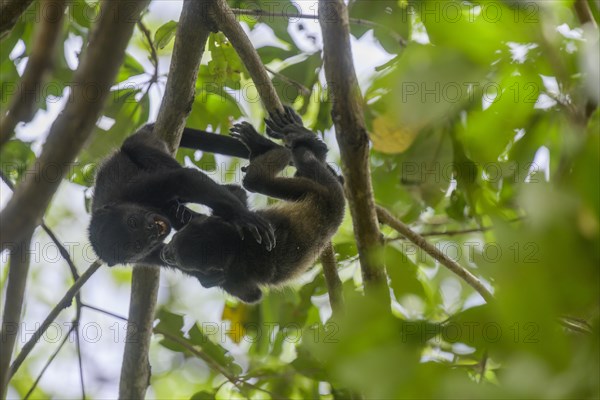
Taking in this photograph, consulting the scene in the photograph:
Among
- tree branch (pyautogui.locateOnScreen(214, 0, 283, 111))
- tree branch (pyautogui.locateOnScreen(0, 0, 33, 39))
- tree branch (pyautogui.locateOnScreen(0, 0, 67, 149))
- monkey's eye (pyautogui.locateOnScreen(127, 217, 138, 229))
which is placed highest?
tree branch (pyautogui.locateOnScreen(214, 0, 283, 111))

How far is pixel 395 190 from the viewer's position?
5.53m

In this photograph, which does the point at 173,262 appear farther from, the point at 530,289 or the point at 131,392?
the point at 530,289

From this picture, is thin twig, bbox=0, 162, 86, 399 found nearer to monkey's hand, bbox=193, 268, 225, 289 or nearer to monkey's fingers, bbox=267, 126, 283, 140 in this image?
monkey's hand, bbox=193, 268, 225, 289

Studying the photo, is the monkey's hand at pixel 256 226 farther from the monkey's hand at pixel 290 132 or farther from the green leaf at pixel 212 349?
the green leaf at pixel 212 349

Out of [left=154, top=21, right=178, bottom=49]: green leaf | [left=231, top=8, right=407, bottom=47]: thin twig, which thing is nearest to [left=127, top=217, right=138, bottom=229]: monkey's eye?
[left=154, top=21, right=178, bottom=49]: green leaf

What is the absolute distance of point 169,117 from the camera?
472 cm

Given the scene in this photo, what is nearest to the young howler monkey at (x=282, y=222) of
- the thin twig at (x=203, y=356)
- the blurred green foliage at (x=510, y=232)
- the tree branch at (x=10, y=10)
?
the thin twig at (x=203, y=356)

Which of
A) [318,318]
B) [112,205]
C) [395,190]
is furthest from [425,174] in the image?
[112,205]

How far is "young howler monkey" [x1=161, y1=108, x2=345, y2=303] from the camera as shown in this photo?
4.91 metres

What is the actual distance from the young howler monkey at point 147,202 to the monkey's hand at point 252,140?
0.52m

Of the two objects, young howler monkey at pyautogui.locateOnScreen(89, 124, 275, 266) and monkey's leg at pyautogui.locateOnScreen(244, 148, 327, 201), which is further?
monkey's leg at pyautogui.locateOnScreen(244, 148, 327, 201)

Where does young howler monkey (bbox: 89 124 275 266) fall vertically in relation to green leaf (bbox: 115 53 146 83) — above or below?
below

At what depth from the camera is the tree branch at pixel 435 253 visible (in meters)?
4.48

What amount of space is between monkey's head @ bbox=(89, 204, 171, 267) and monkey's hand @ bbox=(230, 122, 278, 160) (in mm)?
916
